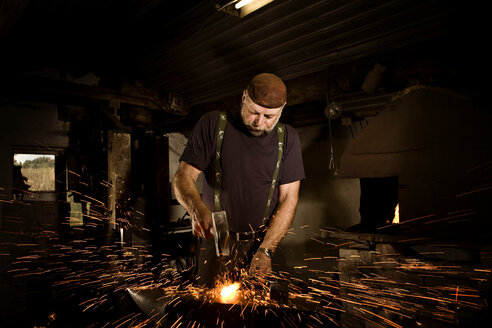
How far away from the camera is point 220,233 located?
195 centimetres

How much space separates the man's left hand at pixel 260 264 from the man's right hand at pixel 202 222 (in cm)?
52

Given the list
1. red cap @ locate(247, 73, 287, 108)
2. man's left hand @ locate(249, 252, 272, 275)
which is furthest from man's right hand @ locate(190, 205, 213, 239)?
red cap @ locate(247, 73, 287, 108)

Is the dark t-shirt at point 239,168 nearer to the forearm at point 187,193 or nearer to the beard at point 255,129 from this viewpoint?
the beard at point 255,129

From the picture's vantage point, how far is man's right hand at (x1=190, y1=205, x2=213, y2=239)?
208 cm

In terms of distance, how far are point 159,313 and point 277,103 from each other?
69.7 inches

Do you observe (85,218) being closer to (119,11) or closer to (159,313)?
(119,11)

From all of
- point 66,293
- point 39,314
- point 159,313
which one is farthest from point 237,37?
point 39,314

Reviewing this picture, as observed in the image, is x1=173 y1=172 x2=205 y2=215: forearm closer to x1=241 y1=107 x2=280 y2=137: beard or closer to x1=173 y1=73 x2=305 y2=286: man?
x1=173 y1=73 x2=305 y2=286: man

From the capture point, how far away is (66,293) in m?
5.09

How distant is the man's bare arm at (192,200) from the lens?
2.12 metres

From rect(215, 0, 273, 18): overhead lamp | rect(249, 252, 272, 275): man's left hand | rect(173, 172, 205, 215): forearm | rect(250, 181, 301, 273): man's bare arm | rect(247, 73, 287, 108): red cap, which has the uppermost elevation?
rect(215, 0, 273, 18): overhead lamp

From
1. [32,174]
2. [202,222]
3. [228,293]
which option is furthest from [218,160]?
[32,174]

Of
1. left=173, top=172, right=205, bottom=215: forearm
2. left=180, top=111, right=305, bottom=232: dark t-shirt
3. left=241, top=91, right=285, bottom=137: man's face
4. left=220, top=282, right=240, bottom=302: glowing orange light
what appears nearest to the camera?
left=220, top=282, right=240, bottom=302: glowing orange light

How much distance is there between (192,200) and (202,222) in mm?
262
